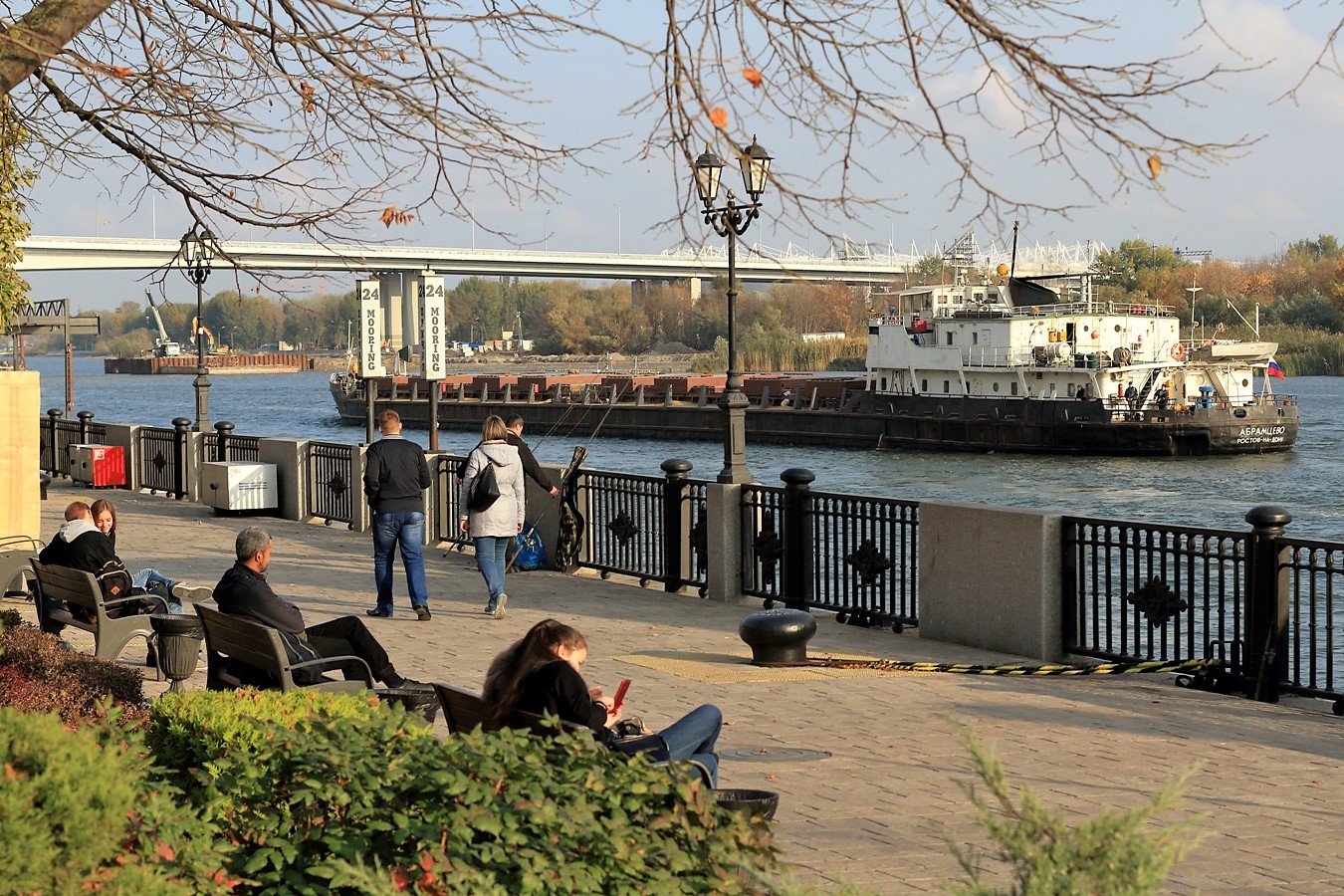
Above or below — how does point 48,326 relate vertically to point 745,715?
above

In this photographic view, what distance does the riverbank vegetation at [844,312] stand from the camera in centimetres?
9062

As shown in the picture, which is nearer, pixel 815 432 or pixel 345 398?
pixel 815 432

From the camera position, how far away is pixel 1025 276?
62.5 m

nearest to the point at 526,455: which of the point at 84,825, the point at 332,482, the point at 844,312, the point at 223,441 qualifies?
the point at 332,482

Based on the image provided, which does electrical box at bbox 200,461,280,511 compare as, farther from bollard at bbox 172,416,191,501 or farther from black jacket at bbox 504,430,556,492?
black jacket at bbox 504,430,556,492

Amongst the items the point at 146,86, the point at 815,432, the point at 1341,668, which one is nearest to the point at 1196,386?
the point at 815,432

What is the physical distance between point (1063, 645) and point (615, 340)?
13704cm

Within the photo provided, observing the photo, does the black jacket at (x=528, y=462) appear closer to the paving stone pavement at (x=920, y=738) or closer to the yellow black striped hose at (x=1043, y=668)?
the paving stone pavement at (x=920, y=738)

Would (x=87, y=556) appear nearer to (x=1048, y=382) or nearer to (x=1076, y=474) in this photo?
(x=1076, y=474)

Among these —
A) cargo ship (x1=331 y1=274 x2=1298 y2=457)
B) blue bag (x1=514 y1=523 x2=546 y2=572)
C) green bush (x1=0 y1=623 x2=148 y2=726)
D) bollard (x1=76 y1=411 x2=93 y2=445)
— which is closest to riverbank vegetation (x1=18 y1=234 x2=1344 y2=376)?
cargo ship (x1=331 y1=274 x2=1298 y2=457)

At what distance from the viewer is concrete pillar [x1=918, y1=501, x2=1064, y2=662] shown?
11266 millimetres

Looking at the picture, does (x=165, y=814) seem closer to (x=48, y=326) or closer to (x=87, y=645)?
(x=87, y=645)

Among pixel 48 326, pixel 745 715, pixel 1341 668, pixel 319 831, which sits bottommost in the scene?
pixel 1341 668

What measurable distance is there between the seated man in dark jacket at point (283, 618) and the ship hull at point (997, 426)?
38.6 meters
